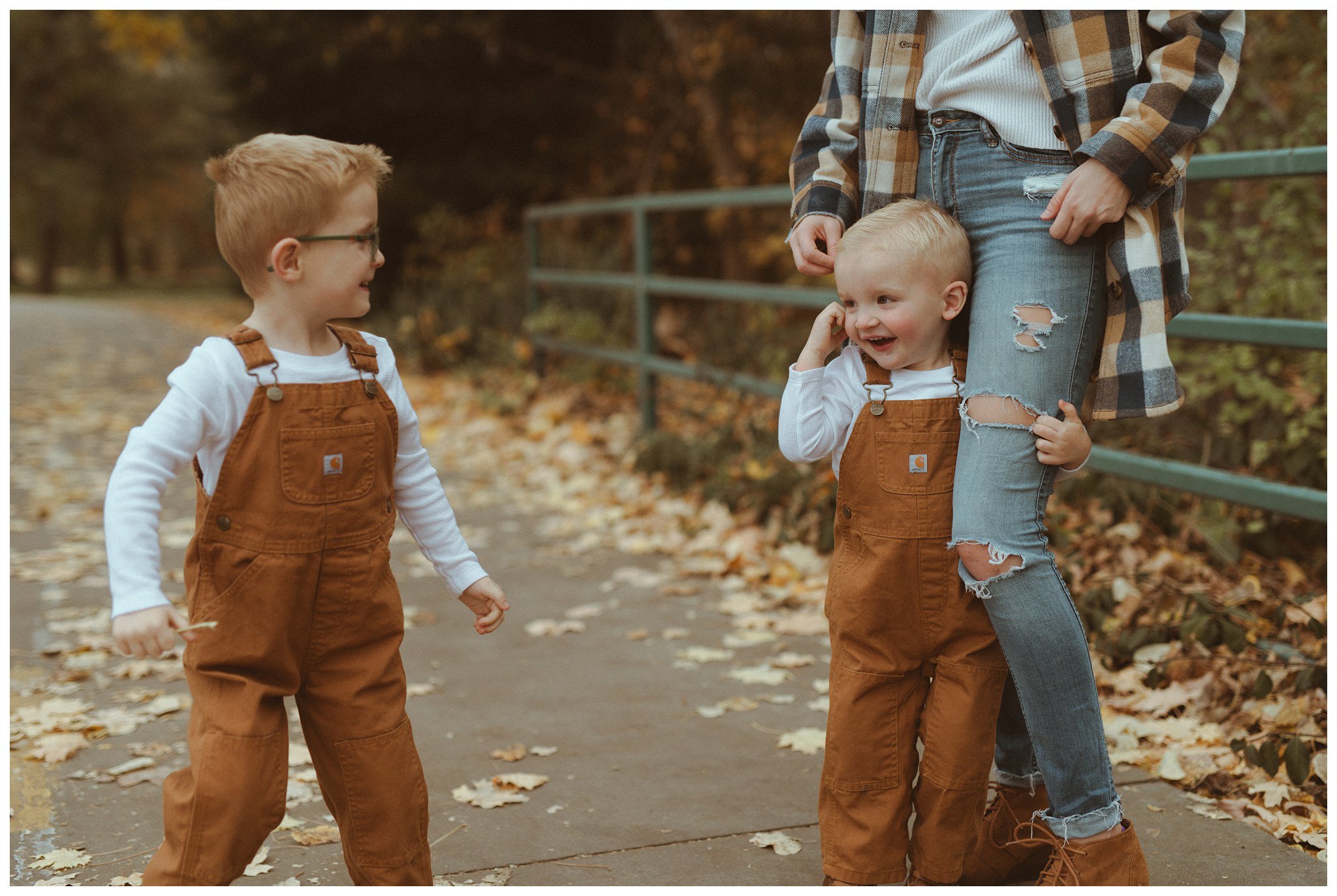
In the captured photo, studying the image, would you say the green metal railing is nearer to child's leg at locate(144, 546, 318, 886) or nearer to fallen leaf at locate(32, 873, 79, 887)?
child's leg at locate(144, 546, 318, 886)

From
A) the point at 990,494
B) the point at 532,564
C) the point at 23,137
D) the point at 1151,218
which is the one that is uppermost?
the point at 23,137

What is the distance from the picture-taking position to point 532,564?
4.97m

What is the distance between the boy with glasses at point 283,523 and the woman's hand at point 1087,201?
112 centimetres

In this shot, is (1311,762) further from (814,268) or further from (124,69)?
(124,69)

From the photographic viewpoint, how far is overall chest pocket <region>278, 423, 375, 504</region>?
6.50 feet

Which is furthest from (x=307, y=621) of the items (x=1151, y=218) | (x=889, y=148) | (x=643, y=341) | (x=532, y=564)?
(x=643, y=341)

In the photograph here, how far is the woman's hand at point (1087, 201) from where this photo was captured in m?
2.04

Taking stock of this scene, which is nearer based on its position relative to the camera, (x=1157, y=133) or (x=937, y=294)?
(x=1157, y=133)

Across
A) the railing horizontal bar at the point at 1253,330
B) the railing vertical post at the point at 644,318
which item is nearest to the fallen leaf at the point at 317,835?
the railing horizontal bar at the point at 1253,330

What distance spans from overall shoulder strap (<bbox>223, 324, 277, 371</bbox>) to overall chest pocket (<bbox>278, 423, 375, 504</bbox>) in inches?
4.5

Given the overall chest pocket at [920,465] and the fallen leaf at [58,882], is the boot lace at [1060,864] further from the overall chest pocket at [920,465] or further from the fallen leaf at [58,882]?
the fallen leaf at [58,882]

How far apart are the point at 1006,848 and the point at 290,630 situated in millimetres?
1368

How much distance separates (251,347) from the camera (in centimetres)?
199

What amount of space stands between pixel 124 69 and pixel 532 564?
33.9 meters
